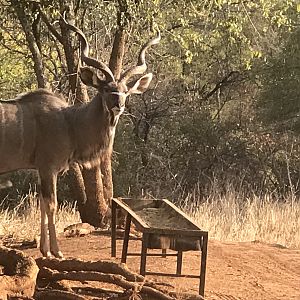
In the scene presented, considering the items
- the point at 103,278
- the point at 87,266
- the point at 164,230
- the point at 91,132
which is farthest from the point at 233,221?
the point at 103,278

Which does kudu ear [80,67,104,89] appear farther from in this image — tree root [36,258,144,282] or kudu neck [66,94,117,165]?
tree root [36,258,144,282]

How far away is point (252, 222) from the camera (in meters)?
11.3

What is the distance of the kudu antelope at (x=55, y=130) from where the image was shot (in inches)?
313

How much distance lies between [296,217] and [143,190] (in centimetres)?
528

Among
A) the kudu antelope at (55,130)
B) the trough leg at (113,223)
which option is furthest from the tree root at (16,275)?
the kudu antelope at (55,130)

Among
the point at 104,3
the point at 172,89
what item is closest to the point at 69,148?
the point at 104,3

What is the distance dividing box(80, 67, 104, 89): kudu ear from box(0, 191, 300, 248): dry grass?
2433 millimetres

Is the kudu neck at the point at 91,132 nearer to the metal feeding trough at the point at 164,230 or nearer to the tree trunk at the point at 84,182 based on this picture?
the metal feeding trough at the point at 164,230

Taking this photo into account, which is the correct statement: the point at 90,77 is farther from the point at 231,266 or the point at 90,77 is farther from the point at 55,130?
the point at 231,266

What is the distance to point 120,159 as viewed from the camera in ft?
52.8

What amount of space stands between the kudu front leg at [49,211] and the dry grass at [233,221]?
5.29ft

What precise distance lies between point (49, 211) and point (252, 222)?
4.16 meters

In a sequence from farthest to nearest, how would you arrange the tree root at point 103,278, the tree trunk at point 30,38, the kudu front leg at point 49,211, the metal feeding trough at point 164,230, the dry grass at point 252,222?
the dry grass at point 252,222, the tree trunk at point 30,38, the kudu front leg at point 49,211, the metal feeding trough at point 164,230, the tree root at point 103,278

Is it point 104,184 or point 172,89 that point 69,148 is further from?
point 172,89
